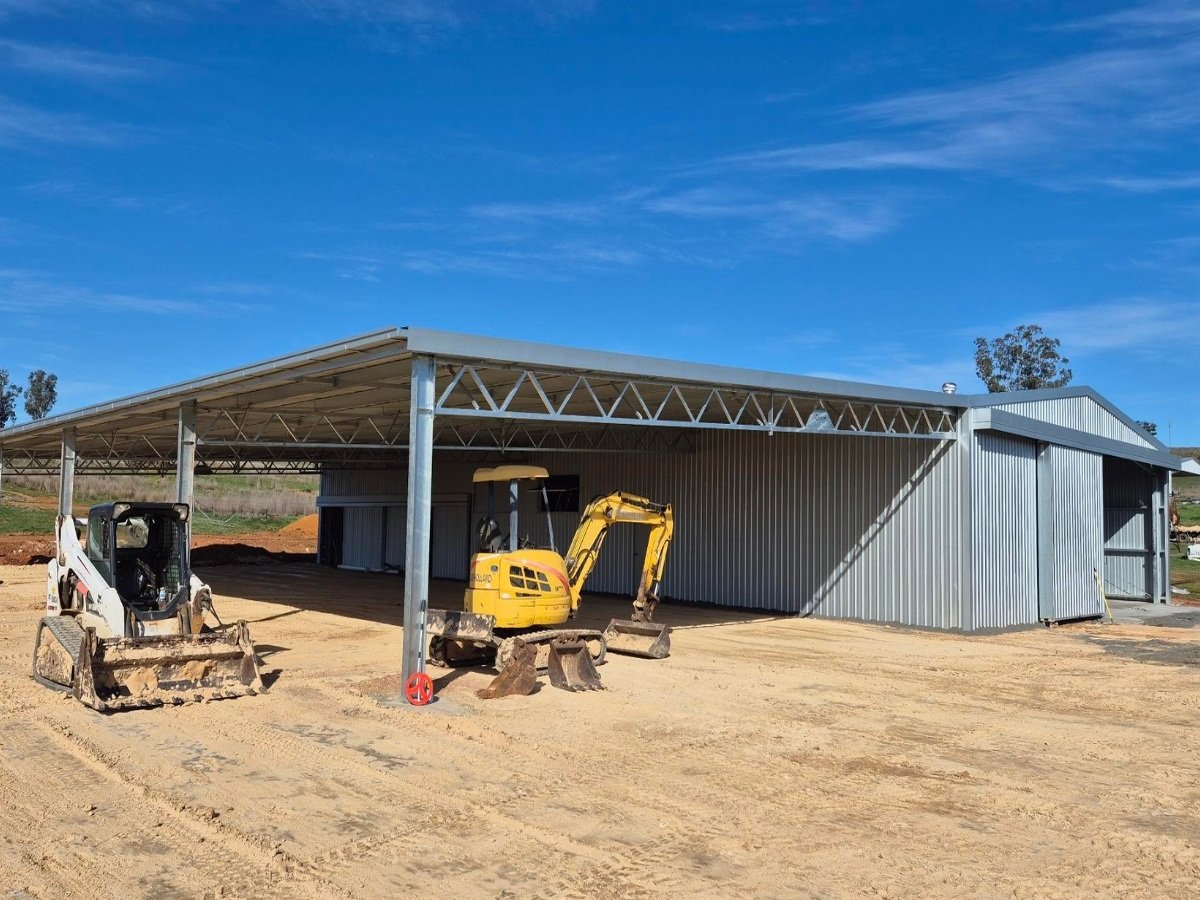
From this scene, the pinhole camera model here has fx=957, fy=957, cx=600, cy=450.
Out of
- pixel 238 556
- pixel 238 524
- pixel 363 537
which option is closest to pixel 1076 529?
pixel 363 537

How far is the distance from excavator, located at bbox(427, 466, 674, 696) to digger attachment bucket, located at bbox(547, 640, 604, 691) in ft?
0.04

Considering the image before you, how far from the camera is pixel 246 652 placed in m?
10.9

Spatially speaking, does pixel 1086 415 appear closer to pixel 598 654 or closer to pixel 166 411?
pixel 598 654

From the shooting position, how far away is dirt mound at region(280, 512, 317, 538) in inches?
1924

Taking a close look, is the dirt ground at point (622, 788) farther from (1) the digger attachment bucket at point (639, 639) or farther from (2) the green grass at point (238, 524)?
(2) the green grass at point (238, 524)

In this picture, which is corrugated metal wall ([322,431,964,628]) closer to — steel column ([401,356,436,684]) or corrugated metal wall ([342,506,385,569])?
corrugated metal wall ([342,506,385,569])

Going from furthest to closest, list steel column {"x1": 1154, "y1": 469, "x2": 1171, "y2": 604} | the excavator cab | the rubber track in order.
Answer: steel column {"x1": 1154, "y1": 469, "x2": 1171, "y2": 604} < the excavator cab < the rubber track

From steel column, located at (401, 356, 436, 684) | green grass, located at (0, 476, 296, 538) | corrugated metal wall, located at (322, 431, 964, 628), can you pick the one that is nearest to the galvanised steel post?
steel column, located at (401, 356, 436, 684)

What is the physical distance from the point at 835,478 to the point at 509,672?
11455 millimetres

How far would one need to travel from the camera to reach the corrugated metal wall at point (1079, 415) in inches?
846

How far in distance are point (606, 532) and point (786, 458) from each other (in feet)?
25.3

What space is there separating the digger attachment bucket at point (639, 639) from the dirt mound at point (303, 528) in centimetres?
3654

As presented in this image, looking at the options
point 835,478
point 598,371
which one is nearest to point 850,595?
point 835,478

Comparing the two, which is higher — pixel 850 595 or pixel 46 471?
pixel 46 471
